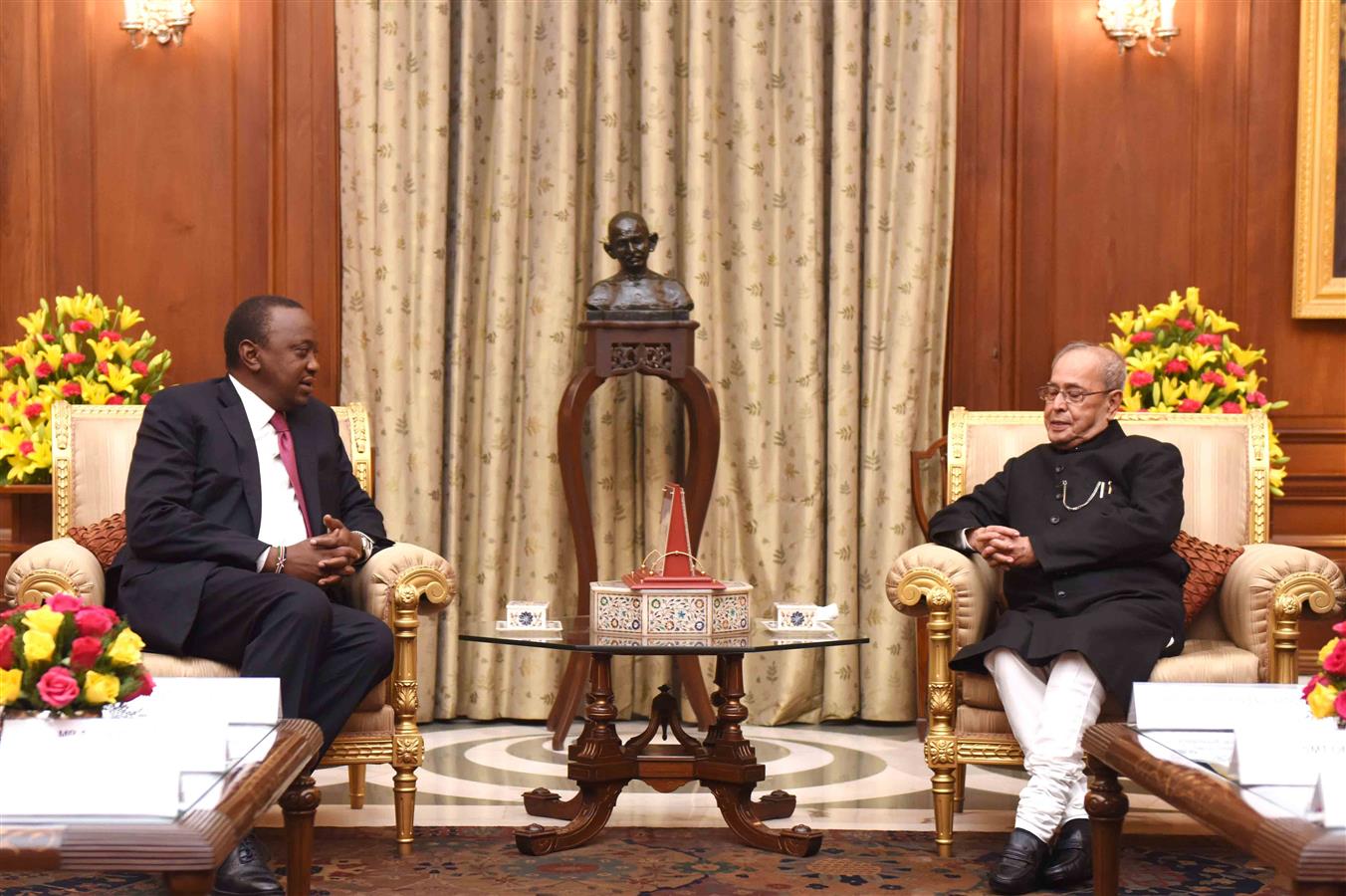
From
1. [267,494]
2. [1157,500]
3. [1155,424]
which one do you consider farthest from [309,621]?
[1155,424]

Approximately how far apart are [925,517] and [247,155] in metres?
2.62

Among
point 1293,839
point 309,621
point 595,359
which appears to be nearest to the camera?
point 1293,839

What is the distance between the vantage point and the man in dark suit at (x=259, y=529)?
12.7ft

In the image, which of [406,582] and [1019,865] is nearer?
[1019,865]

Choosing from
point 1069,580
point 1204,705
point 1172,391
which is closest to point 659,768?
point 1069,580

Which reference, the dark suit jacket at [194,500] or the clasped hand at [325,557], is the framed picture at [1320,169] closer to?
the dark suit jacket at [194,500]

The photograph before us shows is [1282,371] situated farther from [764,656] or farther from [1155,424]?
[764,656]

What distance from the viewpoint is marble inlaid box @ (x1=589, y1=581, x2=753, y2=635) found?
378 cm

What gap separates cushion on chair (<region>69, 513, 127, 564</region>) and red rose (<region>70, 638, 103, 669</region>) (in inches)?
62.9

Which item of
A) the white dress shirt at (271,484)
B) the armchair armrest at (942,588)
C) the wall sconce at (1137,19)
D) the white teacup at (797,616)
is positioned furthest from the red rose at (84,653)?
the wall sconce at (1137,19)

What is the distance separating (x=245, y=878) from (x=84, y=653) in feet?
2.94

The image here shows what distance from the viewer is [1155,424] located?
15.4ft

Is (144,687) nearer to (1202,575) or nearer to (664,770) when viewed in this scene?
(664,770)

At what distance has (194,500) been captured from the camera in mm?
4133
